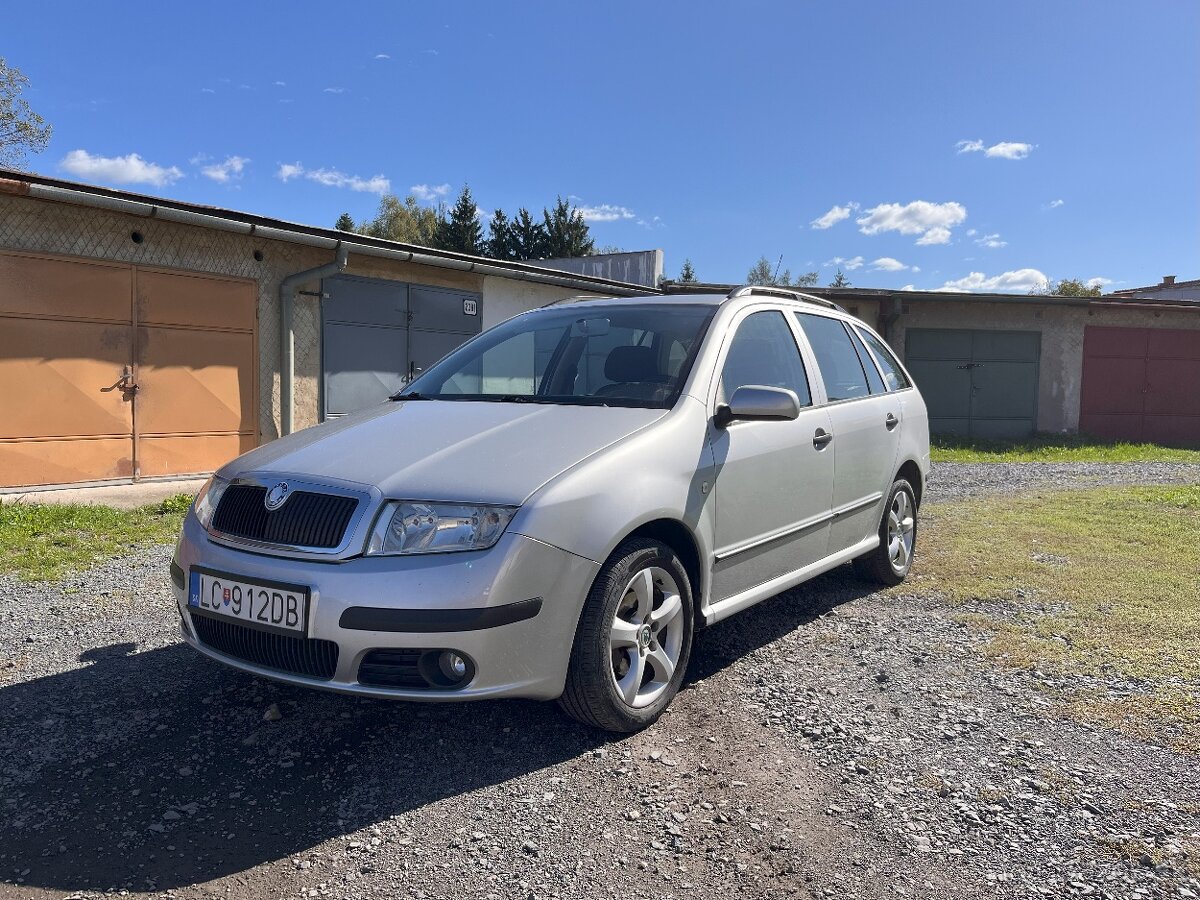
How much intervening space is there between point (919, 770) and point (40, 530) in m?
6.48

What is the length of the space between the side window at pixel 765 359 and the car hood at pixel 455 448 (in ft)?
1.90

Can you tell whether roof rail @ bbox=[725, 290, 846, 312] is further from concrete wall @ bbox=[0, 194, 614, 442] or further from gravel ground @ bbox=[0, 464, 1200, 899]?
concrete wall @ bbox=[0, 194, 614, 442]

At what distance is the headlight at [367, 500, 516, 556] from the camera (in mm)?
2619

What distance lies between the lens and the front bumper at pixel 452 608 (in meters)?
2.55

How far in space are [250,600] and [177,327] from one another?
22.4ft

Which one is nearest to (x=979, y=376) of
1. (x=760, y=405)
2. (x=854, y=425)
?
→ (x=854, y=425)

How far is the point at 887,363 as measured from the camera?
541 centimetres

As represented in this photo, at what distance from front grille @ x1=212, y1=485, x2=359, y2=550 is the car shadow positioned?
0.76m

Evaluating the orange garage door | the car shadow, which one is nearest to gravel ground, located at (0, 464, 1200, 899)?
the car shadow

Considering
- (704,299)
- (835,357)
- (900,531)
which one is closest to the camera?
(704,299)

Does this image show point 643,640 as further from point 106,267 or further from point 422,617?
point 106,267

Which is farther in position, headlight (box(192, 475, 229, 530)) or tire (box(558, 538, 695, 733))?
headlight (box(192, 475, 229, 530))

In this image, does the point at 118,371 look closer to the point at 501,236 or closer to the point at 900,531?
the point at 900,531

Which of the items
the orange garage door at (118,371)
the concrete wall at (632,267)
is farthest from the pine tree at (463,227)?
the orange garage door at (118,371)
